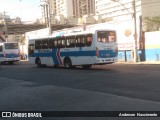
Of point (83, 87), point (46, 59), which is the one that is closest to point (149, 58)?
point (46, 59)

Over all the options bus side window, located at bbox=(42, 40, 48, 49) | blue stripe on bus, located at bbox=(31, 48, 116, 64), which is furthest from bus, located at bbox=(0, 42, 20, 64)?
bus side window, located at bbox=(42, 40, 48, 49)

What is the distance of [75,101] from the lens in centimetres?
1148

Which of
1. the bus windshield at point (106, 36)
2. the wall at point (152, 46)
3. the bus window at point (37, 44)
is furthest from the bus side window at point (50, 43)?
the wall at point (152, 46)

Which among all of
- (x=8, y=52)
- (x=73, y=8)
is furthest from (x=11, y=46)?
(x=73, y=8)

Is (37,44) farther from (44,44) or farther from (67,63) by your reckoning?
(67,63)

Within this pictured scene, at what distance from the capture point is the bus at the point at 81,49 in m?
25.9

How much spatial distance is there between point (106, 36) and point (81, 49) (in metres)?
2.22

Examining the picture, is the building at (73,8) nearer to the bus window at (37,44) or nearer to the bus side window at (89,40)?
the bus window at (37,44)

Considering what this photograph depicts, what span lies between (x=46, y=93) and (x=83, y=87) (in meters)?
2.06

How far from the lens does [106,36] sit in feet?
86.6

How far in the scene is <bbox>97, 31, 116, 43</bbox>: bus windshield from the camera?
85.2 feet

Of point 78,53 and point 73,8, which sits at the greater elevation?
point 73,8

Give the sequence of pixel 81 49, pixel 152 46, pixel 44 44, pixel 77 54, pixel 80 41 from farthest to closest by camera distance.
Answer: pixel 152 46 → pixel 44 44 → pixel 77 54 → pixel 80 41 → pixel 81 49

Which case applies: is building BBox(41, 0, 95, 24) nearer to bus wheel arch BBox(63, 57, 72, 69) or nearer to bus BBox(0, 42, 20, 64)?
bus BBox(0, 42, 20, 64)
